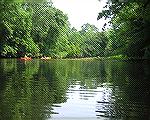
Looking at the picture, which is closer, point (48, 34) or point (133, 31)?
point (133, 31)

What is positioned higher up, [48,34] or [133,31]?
[48,34]

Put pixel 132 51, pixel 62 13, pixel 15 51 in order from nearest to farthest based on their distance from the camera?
pixel 132 51, pixel 15 51, pixel 62 13

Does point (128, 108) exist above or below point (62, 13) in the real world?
below

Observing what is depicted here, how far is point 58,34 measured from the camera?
98438 millimetres

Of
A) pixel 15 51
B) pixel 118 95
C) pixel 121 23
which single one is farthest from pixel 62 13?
pixel 118 95

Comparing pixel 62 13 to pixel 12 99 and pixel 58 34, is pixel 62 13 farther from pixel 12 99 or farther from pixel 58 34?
pixel 12 99

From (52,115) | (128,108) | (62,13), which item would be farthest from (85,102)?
(62,13)

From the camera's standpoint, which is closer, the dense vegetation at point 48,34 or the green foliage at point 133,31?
the green foliage at point 133,31

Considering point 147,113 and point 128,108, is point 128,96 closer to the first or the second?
point 128,108

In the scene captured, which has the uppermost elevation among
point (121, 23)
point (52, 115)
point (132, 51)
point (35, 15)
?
point (35, 15)

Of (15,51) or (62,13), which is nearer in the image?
(15,51)

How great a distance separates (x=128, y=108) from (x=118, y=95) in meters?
3.35

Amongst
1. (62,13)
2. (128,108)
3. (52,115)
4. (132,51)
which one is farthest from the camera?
(62,13)

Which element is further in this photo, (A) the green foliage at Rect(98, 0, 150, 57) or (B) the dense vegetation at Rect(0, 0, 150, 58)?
(B) the dense vegetation at Rect(0, 0, 150, 58)
